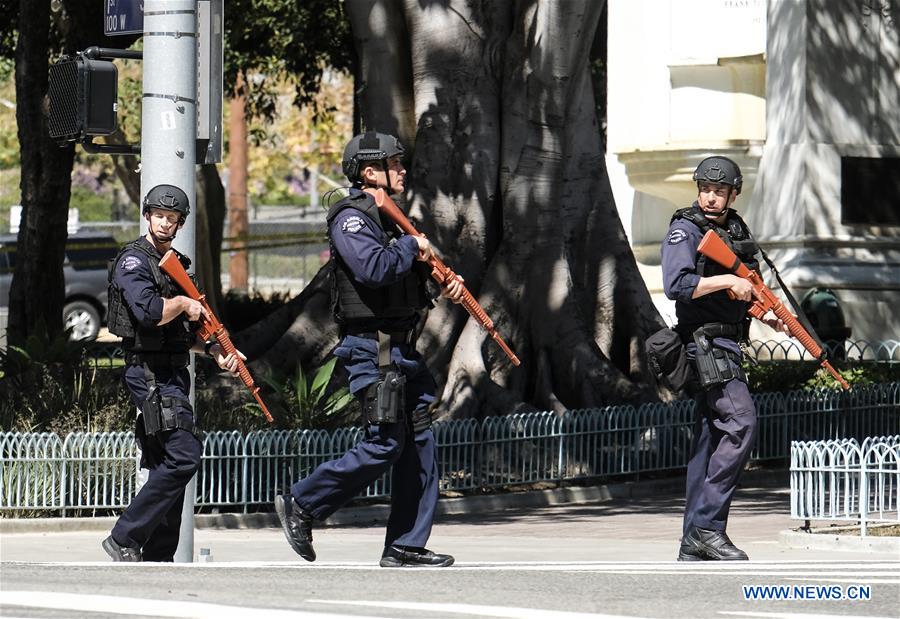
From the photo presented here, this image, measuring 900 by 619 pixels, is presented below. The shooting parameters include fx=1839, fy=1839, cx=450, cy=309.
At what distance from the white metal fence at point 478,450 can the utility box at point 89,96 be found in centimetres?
348

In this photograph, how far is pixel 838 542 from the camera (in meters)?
10.5

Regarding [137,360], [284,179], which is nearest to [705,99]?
[137,360]

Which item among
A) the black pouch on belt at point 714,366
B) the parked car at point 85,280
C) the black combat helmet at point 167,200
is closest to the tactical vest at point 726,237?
the black pouch on belt at point 714,366

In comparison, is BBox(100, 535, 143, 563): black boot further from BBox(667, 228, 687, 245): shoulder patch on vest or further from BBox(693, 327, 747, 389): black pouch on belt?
BBox(667, 228, 687, 245): shoulder patch on vest

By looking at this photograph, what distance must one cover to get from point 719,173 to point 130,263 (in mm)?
2839

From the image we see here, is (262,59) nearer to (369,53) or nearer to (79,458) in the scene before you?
(369,53)

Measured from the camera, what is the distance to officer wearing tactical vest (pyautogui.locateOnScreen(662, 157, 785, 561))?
871 centimetres

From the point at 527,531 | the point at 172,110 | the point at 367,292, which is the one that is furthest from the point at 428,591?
the point at 527,531

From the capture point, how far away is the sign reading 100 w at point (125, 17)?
31.9 feet

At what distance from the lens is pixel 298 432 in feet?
42.3

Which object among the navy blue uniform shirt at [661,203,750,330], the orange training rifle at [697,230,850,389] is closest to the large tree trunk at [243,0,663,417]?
the orange training rifle at [697,230,850,389]

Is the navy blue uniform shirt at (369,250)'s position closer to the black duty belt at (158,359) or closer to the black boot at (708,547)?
the black duty belt at (158,359)

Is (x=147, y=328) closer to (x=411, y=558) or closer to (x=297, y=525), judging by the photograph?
(x=297, y=525)

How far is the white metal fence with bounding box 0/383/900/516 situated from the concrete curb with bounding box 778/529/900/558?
3.32m
